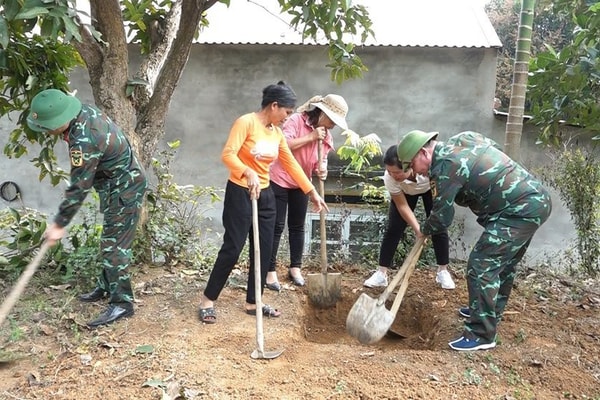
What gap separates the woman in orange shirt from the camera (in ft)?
11.6

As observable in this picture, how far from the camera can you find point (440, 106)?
7871mm

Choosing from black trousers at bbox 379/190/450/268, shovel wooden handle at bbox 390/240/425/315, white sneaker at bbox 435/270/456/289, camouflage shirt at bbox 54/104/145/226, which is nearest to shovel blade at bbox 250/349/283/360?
shovel wooden handle at bbox 390/240/425/315

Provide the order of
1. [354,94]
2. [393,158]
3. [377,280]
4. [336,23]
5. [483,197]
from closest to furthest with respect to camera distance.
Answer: [483,197] < [393,158] < [377,280] < [336,23] < [354,94]

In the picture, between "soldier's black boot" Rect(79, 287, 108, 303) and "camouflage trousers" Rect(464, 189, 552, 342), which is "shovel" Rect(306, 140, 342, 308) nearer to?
"camouflage trousers" Rect(464, 189, 552, 342)

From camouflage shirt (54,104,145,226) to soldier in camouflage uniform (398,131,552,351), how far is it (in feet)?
5.94

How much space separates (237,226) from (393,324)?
1.73 metres

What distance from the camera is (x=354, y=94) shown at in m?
7.94

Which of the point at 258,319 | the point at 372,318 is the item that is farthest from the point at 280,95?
the point at 372,318

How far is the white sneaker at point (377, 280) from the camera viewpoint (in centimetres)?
478

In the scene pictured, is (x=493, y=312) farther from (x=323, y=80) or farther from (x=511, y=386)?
(x=323, y=80)

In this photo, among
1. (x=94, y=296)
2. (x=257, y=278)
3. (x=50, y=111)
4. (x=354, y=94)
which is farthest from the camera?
(x=354, y=94)

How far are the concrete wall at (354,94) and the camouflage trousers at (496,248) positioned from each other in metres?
4.29

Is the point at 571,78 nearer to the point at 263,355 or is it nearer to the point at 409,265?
Answer: the point at 409,265

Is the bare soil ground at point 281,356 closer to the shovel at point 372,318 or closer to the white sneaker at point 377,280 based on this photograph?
the shovel at point 372,318
